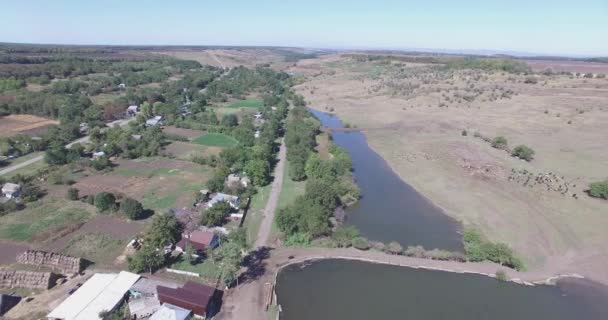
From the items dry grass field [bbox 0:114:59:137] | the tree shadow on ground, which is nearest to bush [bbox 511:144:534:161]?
the tree shadow on ground

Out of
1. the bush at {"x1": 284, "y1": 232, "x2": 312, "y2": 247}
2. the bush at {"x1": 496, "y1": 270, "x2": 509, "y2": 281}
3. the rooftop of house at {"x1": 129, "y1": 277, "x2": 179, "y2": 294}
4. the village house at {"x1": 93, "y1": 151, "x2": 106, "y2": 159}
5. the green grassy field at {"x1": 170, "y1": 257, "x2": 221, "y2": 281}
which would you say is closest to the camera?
the rooftop of house at {"x1": 129, "y1": 277, "x2": 179, "y2": 294}

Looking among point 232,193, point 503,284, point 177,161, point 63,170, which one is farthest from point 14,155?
point 503,284

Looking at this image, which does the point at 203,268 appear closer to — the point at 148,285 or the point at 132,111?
the point at 148,285

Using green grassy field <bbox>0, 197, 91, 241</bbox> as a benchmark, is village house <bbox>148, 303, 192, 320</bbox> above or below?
below

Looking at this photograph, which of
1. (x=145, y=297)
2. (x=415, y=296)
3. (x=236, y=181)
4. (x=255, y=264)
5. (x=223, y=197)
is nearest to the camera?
(x=145, y=297)

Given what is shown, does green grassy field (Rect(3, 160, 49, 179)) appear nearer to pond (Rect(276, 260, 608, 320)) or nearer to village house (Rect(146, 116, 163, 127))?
village house (Rect(146, 116, 163, 127))

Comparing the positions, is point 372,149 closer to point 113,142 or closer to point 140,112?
point 113,142

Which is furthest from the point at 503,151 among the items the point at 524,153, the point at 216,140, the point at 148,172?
the point at 148,172
